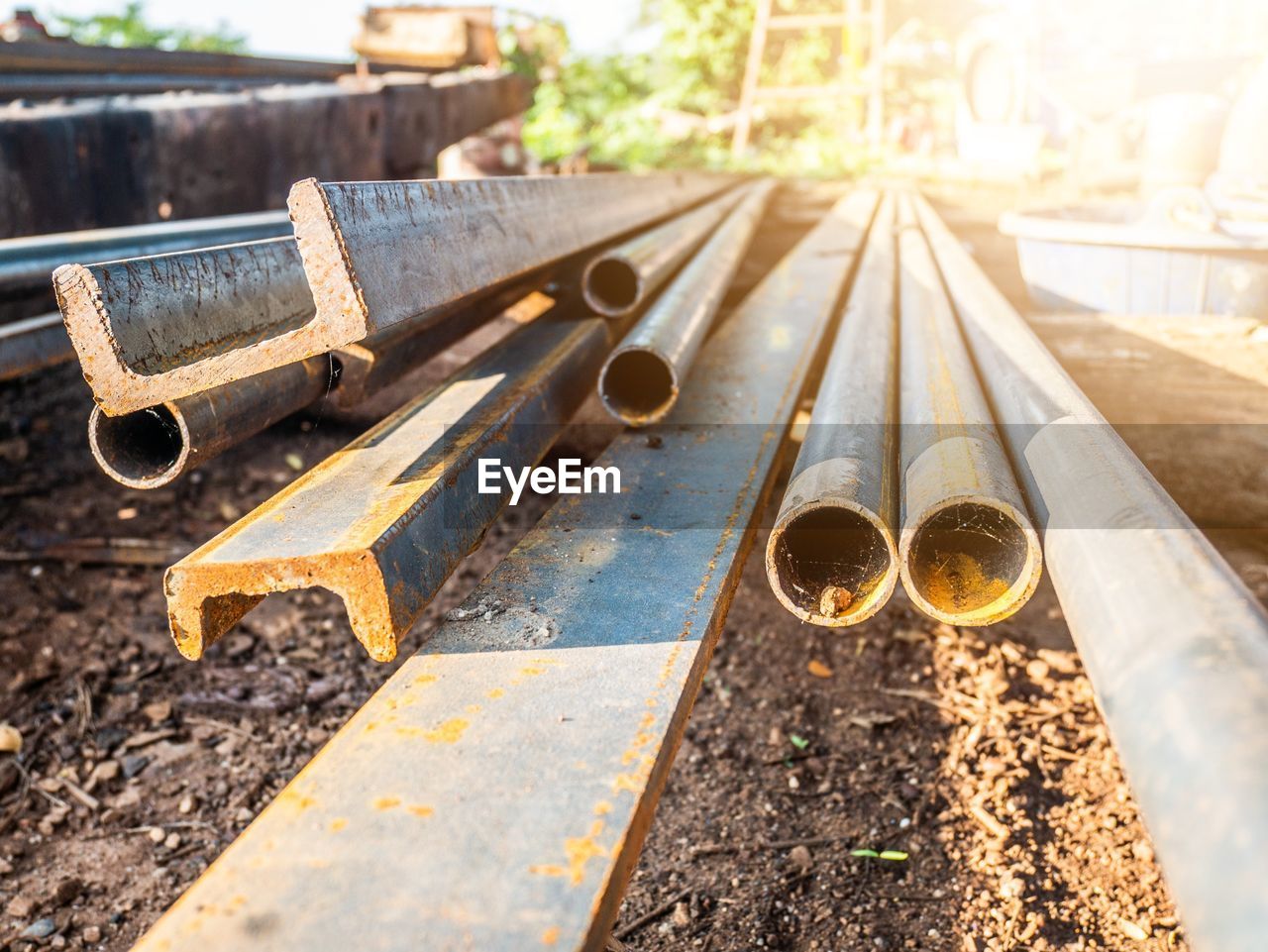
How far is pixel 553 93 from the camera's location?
13266mm

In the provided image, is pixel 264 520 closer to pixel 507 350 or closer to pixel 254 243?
pixel 254 243

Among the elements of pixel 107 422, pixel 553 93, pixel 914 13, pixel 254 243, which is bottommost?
pixel 107 422

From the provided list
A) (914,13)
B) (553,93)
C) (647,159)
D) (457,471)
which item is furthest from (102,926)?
(914,13)

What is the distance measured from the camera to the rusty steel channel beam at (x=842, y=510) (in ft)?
4.65

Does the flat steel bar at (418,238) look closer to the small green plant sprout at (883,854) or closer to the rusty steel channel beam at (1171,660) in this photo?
the rusty steel channel beam at (1171,660)

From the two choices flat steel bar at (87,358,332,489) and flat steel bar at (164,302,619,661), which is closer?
flat steel bar at (164,302,619,661)

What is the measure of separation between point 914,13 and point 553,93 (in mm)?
6885

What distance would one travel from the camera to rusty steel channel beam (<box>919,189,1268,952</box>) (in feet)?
2.50

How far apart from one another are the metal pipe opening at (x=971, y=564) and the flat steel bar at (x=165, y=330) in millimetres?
1018

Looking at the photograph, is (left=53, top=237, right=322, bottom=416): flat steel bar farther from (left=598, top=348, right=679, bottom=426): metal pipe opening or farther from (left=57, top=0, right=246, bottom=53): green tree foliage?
(left=57, top=0, right=246, bottom=53): green tree foliage

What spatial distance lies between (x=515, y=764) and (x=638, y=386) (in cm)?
128

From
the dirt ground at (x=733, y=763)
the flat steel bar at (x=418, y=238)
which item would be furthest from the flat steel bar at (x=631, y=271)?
the dirt ground at (x=733, y=763)

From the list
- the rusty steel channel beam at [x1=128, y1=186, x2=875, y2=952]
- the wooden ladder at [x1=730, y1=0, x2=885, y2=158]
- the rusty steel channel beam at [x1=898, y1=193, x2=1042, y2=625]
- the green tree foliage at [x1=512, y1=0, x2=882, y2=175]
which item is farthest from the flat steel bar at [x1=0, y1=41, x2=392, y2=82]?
the wooden ladder at [x1=730, y1=0, x2=885, y2=158]

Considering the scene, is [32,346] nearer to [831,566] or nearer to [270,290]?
[270,290]
